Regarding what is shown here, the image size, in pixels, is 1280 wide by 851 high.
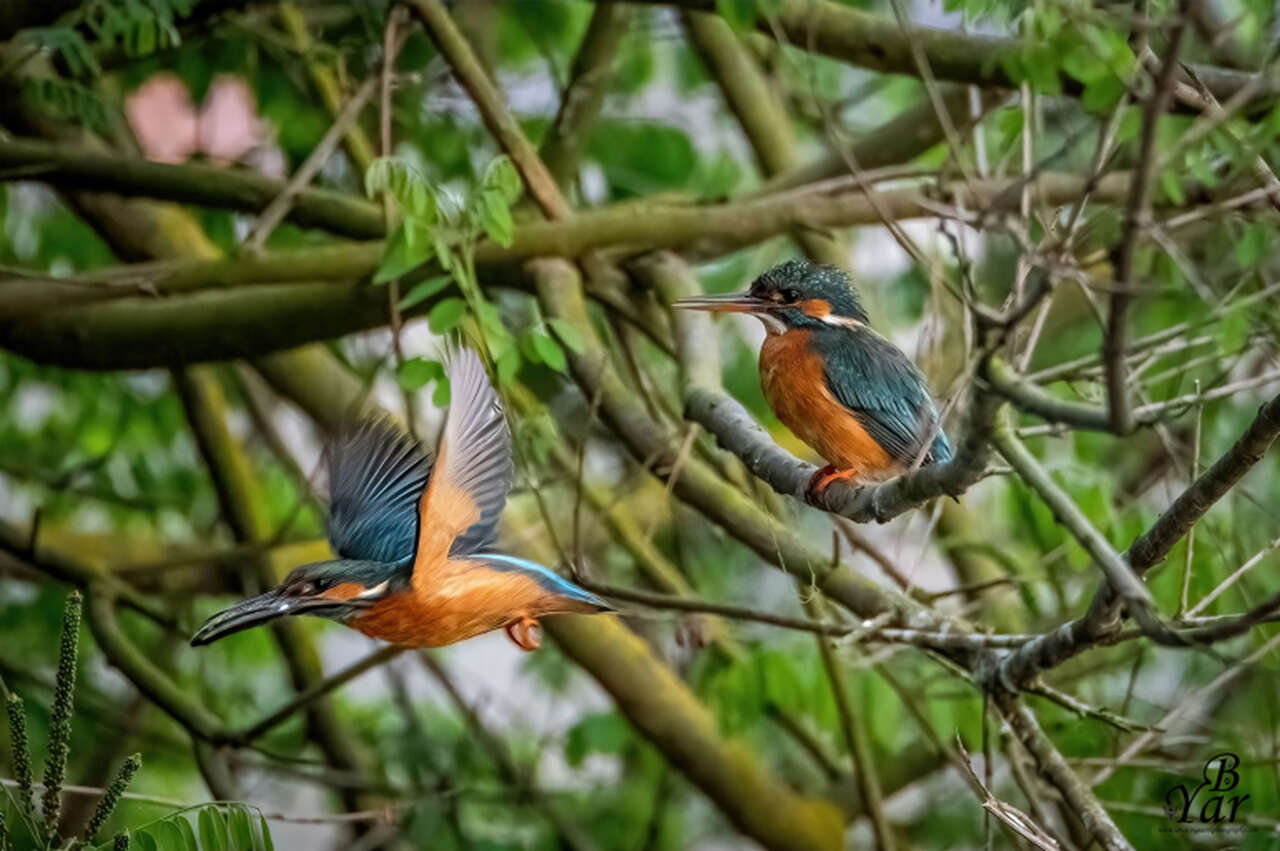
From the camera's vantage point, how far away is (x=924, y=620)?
3145 mm

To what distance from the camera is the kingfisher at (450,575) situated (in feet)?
6.02

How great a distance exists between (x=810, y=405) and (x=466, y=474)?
44.9 inches

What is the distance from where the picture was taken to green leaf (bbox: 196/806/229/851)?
2338 millimetres

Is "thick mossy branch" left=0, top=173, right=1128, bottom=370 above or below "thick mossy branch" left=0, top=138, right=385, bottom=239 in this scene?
below

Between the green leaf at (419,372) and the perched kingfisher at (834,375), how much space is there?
1.58 feet

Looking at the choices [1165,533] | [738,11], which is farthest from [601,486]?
[1165,533]

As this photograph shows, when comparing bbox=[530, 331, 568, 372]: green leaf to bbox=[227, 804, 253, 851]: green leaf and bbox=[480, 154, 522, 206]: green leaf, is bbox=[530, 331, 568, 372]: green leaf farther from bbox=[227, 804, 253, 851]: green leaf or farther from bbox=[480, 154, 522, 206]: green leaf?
bbox=[227, 804, 253, 851]: green leaf

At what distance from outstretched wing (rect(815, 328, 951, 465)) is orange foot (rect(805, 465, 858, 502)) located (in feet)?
0.38

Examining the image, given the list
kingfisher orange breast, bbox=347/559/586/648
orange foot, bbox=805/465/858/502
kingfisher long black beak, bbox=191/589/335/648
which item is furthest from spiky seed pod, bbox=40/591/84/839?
orange foot, bbox=805/465/858/502

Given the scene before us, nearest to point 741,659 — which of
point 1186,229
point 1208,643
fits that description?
point 1186,229

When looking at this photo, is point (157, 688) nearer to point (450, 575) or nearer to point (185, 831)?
point (185, 831)

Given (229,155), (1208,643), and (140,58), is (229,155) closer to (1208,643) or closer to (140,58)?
(140,58)

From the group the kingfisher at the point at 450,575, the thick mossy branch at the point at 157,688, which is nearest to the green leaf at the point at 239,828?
the kingfisher at the point at 450,575

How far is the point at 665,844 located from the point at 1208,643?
411 cm
